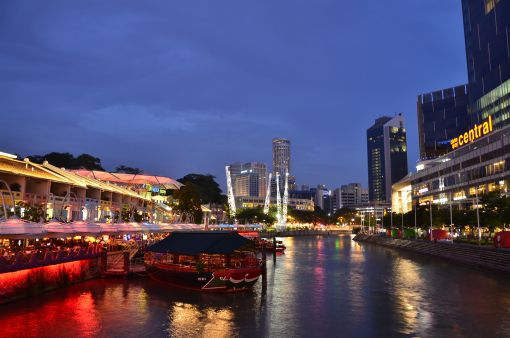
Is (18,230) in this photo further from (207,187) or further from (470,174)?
(207,187)

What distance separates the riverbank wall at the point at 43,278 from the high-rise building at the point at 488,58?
4318 inches

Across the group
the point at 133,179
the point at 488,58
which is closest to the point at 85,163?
the point at 133,179

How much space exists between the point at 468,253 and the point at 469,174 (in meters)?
56.4

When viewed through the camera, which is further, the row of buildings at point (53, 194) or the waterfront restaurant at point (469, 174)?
the waterfront restaurant at point (469, 174)

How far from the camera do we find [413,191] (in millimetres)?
148500

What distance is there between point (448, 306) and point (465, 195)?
8697 centimetres

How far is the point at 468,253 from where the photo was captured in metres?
57.8

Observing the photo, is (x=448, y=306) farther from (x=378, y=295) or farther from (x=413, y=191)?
(x=413, y=191)

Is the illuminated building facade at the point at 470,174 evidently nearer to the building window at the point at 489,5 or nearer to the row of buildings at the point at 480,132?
the row of buildings at the point at 480,132

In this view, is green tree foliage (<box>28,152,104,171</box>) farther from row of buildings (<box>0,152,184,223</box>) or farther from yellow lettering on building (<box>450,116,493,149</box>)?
yellow lettering on building (<box>450,116,493,149</box>)

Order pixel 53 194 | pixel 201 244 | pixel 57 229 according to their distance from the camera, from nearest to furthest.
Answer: pixel 57 229 → pixel 201 244 → pixel 53 194

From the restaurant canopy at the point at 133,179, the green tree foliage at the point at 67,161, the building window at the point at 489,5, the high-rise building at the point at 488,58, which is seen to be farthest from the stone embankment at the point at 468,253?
the green tree foliage at the point at 67,161

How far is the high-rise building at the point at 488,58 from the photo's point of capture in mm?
120938

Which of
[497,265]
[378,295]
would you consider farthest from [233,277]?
[497,265]
